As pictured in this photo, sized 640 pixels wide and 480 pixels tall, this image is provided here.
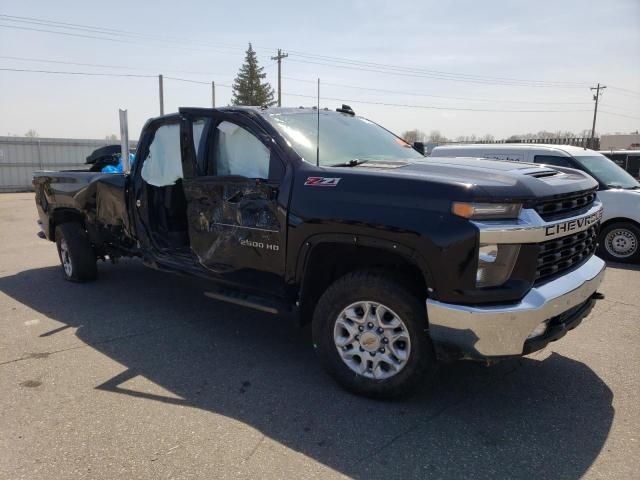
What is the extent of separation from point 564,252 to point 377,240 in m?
1.23

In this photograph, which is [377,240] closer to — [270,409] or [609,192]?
[270,409]

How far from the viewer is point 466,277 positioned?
288cm

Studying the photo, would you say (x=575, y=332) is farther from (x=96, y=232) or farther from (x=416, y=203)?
(x=96, y=232)

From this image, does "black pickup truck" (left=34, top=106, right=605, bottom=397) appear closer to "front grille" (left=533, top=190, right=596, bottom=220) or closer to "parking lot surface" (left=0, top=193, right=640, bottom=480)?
"front grille" (left=533, top=190, right=596, bottom=220)

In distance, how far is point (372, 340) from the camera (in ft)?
10.9

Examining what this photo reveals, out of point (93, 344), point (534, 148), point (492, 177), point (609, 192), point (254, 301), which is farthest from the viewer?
point (534, 148)

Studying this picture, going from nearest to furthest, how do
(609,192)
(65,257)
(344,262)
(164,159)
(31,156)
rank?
1. (344,262)
2. (164,159)
3. (65,257)
4. (609,192)
5. (31,156)

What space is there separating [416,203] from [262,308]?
1496mm

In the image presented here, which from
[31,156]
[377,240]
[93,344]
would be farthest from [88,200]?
[31,156]

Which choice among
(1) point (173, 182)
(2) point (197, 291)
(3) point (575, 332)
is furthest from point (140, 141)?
(3) point (575, 332)

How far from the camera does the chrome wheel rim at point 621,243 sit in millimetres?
8102

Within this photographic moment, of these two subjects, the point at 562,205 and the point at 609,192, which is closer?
the point at 562,205

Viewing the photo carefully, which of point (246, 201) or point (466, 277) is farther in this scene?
point (246, 201)

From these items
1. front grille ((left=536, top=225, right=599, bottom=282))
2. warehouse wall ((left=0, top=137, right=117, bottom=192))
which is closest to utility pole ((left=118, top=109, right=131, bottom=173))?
front grille ((left=536, top=225, right=599, bottom=282))
